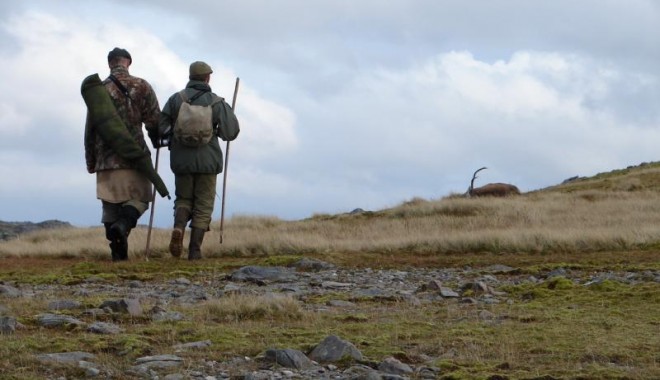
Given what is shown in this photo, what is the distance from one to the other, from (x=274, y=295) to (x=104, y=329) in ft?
6.35

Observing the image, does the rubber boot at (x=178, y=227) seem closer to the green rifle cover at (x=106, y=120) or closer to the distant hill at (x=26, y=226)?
the green rifle cover at (x=106, y=120)

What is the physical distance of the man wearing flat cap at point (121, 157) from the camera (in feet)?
45.1

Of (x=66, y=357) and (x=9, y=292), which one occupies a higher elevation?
(x=9, y=292)

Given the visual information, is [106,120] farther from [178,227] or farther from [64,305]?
[64,305]

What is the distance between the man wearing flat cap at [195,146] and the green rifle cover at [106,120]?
461 millimetres

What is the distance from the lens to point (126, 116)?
13828 mm

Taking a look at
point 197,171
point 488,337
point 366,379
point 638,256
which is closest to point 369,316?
point 488,337

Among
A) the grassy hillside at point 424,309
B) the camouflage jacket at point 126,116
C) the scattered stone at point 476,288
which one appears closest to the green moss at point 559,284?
the grassy hillside at point 424,309

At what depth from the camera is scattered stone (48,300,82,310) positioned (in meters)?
8.64

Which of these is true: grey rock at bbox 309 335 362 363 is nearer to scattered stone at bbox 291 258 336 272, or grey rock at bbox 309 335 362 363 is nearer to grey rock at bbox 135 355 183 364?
grey rock at bbox 135 355 183 364

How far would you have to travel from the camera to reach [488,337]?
722cm

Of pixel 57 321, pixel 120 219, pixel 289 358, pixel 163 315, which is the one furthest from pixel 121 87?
pixel 289 358

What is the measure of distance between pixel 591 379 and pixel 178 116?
8504mm

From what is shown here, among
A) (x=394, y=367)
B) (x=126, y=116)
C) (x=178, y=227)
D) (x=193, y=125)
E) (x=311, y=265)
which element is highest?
(x=126, y=116)
